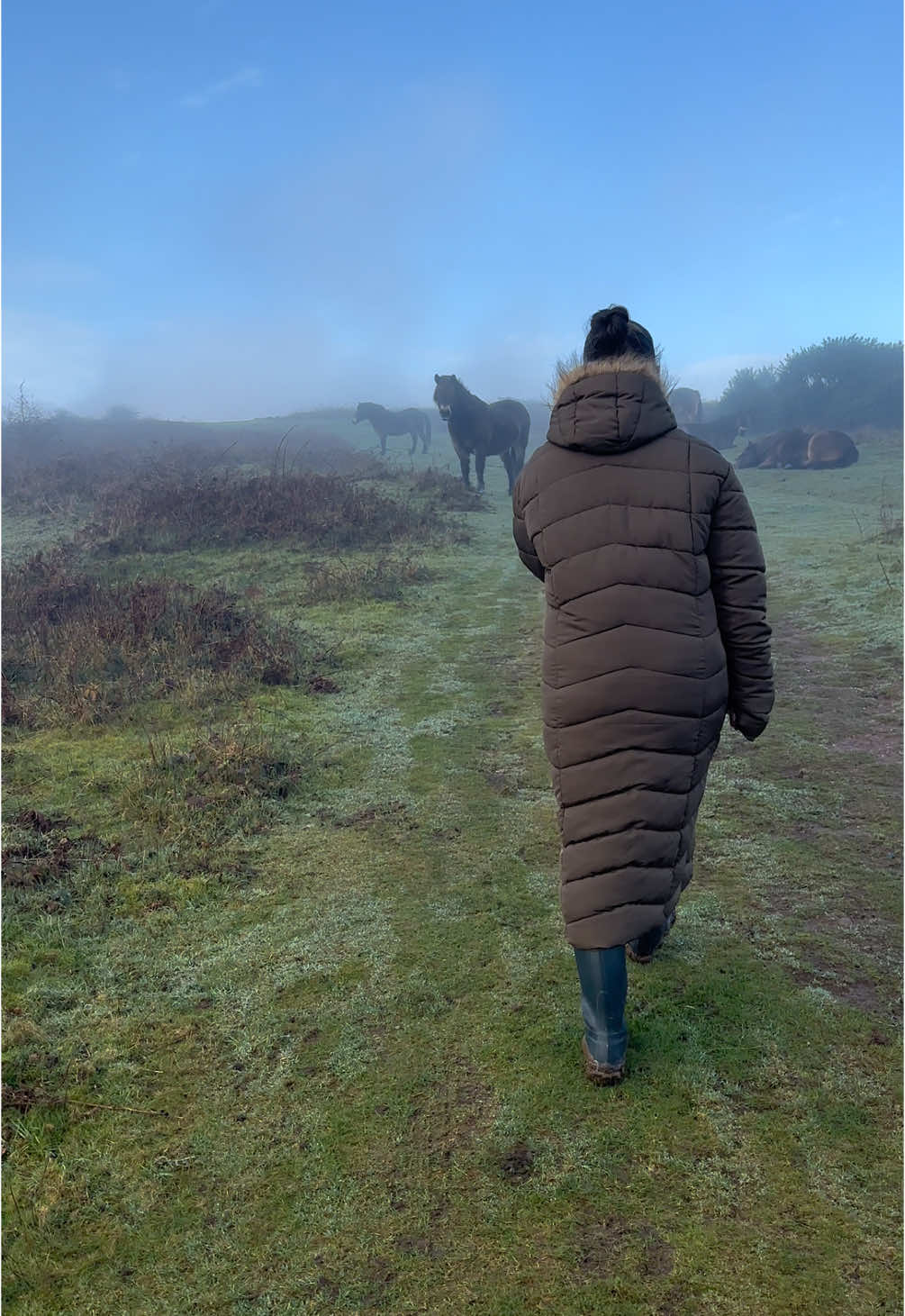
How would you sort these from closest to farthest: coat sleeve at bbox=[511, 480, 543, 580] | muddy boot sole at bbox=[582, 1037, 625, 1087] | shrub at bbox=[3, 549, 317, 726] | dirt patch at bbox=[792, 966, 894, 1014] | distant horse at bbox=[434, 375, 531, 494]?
muddy boot sole at bbox=[582, 1037, 625, 1087], coat sleeve at bbox=[511, 480, 543, 580], dirt patch at bbox=[792, 966, 894, 1014], shrub at bbox=[3, 549, 317, 726], distant horse at bbox=[434, 375, 531, 494]

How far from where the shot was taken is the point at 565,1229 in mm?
2510

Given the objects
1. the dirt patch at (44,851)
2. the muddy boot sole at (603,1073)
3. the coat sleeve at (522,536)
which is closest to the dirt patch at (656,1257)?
the muddy boot sole at (603,1073)

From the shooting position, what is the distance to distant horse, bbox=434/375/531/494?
21.4m

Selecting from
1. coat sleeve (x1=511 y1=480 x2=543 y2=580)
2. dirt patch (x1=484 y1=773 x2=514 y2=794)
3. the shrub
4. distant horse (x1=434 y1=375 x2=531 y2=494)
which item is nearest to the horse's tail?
distant horse (x1=434 y1=375 x2=531 y2=494)

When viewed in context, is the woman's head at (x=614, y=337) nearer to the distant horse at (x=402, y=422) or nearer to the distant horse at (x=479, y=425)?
the distant horse at (x=479, y=425)

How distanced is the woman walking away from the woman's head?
0.29 feet

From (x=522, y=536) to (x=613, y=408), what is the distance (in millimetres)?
637

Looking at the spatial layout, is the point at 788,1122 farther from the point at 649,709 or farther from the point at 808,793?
the point at 808,793

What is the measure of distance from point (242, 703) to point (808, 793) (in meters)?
4.69

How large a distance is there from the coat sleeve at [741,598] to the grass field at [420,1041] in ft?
4.50

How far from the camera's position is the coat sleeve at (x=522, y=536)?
3.26 meters

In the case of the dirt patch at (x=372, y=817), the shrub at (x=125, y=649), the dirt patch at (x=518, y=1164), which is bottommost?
the dirt patch at (x=518, y=1164)

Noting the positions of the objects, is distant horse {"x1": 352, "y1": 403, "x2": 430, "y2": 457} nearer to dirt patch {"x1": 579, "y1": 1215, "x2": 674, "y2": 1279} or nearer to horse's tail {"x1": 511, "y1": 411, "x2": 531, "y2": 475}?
horse's tail {"x1": 511, "y1": 411, "x2": 531, "y2": 475}

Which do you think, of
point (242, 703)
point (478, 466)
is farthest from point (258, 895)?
point (478, 466)
